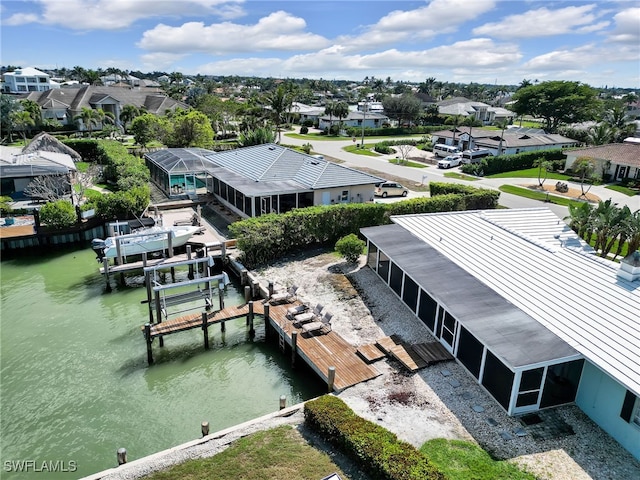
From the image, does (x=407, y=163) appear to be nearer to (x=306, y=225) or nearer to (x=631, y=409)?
Answer: (x=306, y=225)

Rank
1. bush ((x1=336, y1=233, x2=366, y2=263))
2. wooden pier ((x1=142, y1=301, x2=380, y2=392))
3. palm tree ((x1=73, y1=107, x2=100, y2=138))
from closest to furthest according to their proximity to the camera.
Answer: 1. wooden pier ((x1=142, y1=301, x2=380, y2=392))
2. bush ((x1=336, y1=233, x2=366, y2=263))
3. palm tree ((x1=73, y1=107, x2=100, y2=138))

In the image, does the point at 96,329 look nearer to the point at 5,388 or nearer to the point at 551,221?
the point at 5,388

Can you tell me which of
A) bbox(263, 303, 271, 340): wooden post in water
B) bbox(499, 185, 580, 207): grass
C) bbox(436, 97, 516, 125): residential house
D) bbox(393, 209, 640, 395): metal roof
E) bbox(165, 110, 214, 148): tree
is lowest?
bbox(263, 303, 271, 340): wooden post in water

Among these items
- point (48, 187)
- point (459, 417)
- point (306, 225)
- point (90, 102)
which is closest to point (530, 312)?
point (459, 417)

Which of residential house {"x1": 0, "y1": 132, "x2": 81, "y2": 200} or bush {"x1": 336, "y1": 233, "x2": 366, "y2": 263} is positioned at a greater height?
residential house {"x1": 0, "y1": 132, "x2": 81, "y2": 200}

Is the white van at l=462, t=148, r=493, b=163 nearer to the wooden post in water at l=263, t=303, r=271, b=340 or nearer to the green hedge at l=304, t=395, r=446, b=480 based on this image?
the wooden post in water at l=263, t=303, r=271, b=340

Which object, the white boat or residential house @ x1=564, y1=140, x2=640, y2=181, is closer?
the white boat

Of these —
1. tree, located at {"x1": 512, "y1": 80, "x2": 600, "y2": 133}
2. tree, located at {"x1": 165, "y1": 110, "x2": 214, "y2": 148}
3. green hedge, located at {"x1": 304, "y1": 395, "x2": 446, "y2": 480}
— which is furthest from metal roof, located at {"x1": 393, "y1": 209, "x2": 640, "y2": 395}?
tree, located at {"x1": 512, "y1": 80, "x2": 600, "y2": 133}

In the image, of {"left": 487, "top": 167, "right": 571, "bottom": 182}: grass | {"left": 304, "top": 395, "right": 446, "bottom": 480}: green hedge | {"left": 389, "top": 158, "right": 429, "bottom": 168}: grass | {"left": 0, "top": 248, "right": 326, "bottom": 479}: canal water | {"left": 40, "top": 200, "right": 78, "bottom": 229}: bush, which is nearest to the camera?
{"left": 304, "top": 395, "right": 446, "bottom": 480}: green hedge

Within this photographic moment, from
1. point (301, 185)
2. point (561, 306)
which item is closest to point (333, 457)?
point (561, 306)
